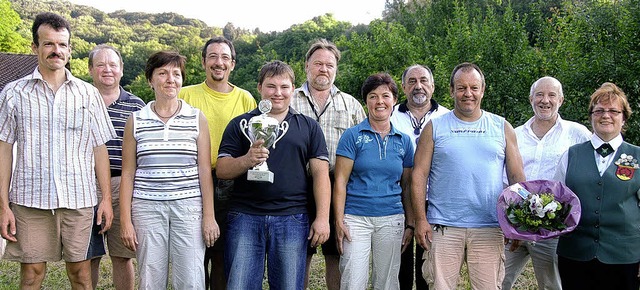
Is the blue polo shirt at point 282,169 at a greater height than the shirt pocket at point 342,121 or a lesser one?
lesser

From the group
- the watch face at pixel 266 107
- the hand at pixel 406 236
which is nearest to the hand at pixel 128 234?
the watch face at pixel 266 107

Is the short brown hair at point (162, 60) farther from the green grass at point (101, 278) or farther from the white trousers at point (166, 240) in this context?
the green grass at point (101, 278)

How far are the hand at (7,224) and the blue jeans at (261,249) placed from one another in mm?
1397

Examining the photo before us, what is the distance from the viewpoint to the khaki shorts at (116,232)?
4.16 metres

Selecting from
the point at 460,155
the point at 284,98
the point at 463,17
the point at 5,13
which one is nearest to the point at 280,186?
the point at 284,98

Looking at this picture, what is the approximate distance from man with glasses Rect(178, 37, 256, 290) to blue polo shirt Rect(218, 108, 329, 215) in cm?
54

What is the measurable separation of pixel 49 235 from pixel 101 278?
2925mm

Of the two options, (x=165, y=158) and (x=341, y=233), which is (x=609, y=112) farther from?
(x=165, y=158)

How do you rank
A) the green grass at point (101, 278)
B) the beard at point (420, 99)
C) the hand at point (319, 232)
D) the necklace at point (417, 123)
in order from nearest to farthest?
the hand at point (319, 232) < the necklace at point (417, 123) < the beard at point (420, 99) < the green grass at point (101, 278)

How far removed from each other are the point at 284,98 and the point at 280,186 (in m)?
0.64

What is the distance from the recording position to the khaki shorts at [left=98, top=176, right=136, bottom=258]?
4.16 metres

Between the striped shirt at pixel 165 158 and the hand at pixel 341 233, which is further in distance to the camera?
the hand at pixel 341 233

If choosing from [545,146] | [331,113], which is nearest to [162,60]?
[331,113]

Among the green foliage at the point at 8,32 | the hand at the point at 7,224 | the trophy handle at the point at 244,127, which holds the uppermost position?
the green foliage at the point at 8,32
